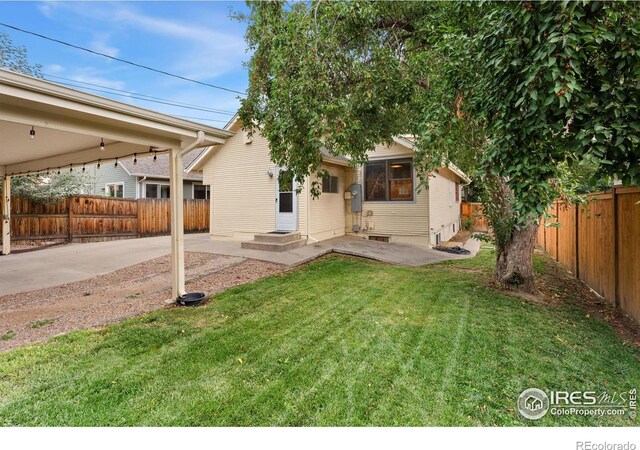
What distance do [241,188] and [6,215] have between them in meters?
6.94

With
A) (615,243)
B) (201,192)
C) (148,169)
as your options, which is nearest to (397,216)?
(615,243)

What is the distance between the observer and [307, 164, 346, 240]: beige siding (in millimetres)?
10133

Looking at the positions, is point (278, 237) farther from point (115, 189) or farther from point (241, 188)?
point (115, 189)

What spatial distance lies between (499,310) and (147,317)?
4.85 m

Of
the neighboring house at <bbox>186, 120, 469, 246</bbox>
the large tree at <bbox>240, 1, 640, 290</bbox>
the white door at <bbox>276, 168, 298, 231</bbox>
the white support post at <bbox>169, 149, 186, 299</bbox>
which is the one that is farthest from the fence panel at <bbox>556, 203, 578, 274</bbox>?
the white support post at <bbox>169, 149, 186, 299</bbox>

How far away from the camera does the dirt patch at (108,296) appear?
3.96 m

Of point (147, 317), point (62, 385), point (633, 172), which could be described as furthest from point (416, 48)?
point (62, 385)

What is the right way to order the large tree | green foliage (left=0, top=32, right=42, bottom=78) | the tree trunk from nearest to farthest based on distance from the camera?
the large tree < the tree trunk < green foliage (left=0, top=32, right=42, bottom=78)

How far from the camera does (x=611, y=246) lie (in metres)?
4.67

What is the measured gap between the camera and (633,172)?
2.49 meters

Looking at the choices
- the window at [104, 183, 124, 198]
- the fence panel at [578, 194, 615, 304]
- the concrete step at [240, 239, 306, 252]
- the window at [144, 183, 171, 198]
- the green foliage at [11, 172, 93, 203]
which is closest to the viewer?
the fence panel at [578, 194, 615, 304]

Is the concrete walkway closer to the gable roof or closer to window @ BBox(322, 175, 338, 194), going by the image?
window @ BBox(322, 175, 338, 194)

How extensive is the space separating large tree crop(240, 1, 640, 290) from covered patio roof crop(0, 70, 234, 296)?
4.94 feet

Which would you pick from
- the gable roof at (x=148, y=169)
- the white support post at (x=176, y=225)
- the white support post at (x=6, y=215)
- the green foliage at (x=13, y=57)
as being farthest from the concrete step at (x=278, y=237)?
the green foliage at (x=13, y=57)
